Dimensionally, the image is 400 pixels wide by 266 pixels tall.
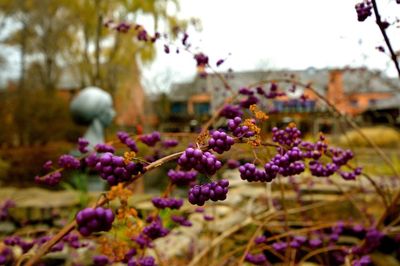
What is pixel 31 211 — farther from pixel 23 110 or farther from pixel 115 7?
pixel 115 7

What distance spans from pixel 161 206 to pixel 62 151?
11251 mm

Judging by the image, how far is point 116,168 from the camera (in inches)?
29.5

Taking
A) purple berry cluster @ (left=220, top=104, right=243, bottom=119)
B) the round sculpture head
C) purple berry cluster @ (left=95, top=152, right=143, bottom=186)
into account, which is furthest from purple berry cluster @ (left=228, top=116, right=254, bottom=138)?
the round sculpture head

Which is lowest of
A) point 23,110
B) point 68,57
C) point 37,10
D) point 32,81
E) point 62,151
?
point 62,151

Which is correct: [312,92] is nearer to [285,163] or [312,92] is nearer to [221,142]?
[285,163]

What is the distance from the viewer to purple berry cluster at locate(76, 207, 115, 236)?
0.62 m

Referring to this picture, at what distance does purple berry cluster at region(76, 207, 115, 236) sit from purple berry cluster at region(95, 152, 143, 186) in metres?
0.13

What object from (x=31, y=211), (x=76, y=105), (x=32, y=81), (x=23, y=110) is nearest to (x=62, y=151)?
(x=23, y=110)

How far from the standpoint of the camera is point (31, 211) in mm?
4879

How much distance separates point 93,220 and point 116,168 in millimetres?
147

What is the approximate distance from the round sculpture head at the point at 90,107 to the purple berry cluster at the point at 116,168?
704 cm

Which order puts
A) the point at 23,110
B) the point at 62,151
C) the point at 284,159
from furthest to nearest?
the point at 23,110
the point at 62,151
the point at 284,159

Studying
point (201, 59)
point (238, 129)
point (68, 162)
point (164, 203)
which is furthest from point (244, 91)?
point (238, 129)

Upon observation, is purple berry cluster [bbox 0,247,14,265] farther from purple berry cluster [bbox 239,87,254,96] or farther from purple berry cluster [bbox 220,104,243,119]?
purple berry cluster [bbox 239,87,254,96]
